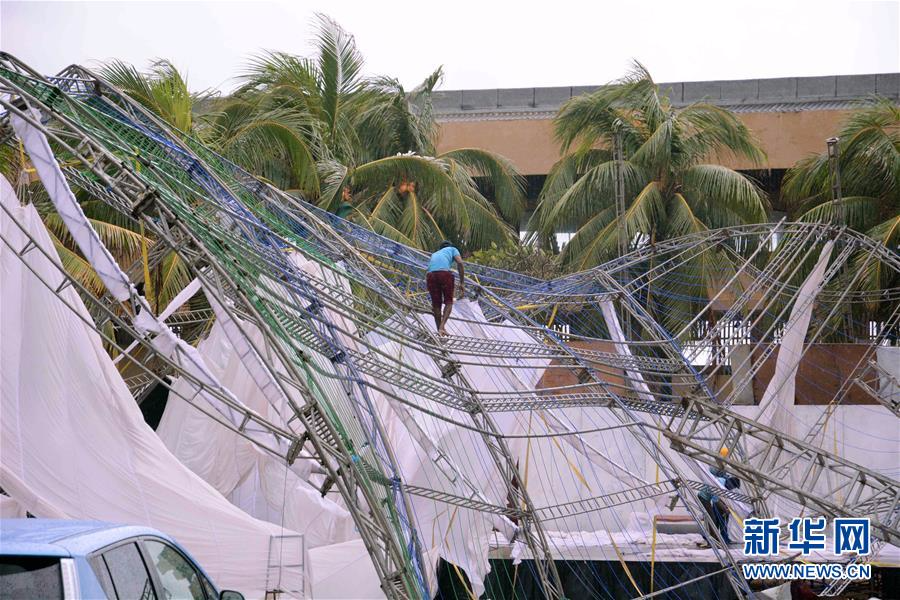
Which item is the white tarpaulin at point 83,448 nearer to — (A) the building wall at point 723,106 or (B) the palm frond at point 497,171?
(B) the palm frond at point 497,171

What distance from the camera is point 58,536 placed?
441 cm

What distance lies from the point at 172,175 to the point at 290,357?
2059 mm

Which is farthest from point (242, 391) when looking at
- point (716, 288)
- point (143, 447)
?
point (716, 288)

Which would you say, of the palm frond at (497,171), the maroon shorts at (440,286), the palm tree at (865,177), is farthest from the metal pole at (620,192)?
the maroon shorts at (440,286)

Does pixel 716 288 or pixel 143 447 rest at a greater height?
pixel 716 288

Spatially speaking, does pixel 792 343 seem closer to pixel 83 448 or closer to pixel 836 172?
pixel 836 172

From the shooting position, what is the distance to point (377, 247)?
12.7 m

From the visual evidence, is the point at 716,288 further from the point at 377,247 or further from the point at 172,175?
the point at 172,175

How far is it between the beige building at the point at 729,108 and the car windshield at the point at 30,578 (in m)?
21.1

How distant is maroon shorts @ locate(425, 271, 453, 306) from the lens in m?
11.2

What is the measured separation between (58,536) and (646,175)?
18.4 m

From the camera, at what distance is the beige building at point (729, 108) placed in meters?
24.2

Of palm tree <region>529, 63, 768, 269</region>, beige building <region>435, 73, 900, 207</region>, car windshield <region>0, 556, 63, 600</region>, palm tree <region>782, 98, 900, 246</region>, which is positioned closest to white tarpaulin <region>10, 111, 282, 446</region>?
car windshield <region>0, 556, 63, 600</region>

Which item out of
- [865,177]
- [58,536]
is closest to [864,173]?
[865,177]
